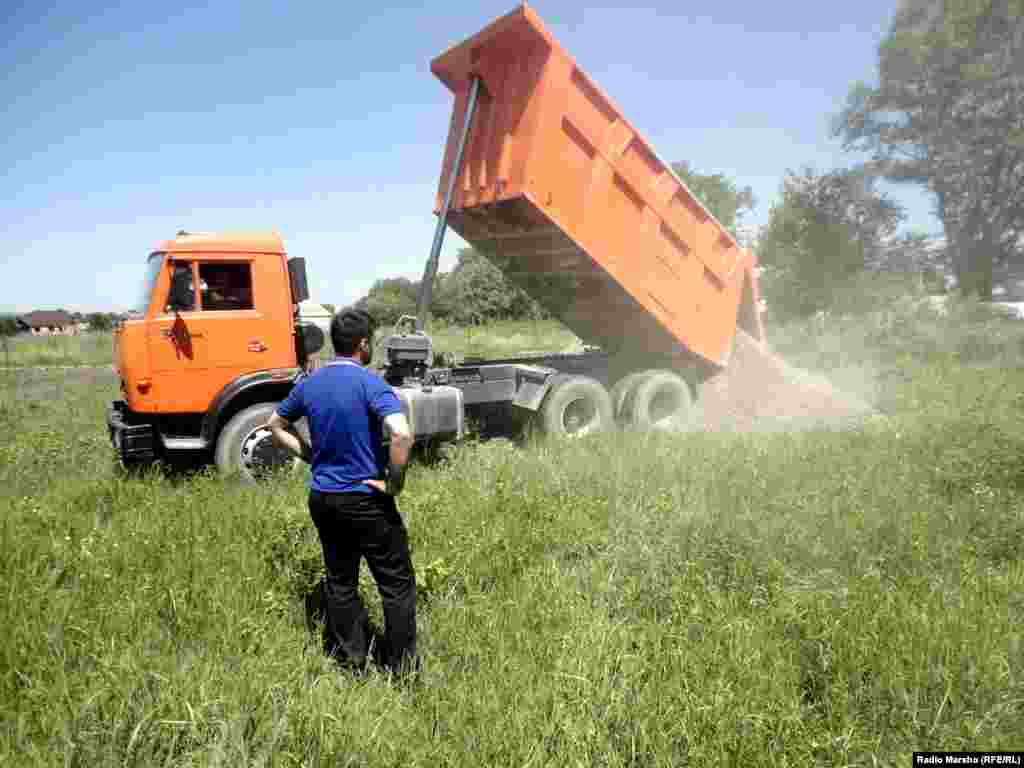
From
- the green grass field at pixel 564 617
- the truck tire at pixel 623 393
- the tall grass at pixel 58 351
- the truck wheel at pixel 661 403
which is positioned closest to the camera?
the green grass field at pixel 564 617

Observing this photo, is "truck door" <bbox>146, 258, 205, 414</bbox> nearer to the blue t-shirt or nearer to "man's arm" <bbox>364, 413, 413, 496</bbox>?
the blue t-shirt

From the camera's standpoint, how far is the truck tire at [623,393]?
769cm

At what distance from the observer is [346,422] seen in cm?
290

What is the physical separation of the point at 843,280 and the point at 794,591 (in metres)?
21.3

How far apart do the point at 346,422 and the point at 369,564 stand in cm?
66

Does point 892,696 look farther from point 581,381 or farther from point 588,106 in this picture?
point 588,106

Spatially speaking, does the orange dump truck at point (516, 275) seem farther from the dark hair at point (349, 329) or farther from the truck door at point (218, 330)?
the dark hair at point (349, 329)

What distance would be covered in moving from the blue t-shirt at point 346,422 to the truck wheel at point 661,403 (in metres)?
5.02

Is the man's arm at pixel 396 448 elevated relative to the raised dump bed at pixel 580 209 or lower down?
lower down

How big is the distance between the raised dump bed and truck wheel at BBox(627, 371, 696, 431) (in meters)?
0.46

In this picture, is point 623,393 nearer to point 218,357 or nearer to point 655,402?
point 655,402

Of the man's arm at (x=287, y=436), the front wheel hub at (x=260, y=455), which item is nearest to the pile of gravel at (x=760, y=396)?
the front wheel hub at (x=260, y=455)

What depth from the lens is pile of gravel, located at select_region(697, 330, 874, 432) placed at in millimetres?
7977

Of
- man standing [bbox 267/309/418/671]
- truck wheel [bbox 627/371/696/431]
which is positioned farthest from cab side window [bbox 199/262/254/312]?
truck wheel [bbox 627/371/696/431]
